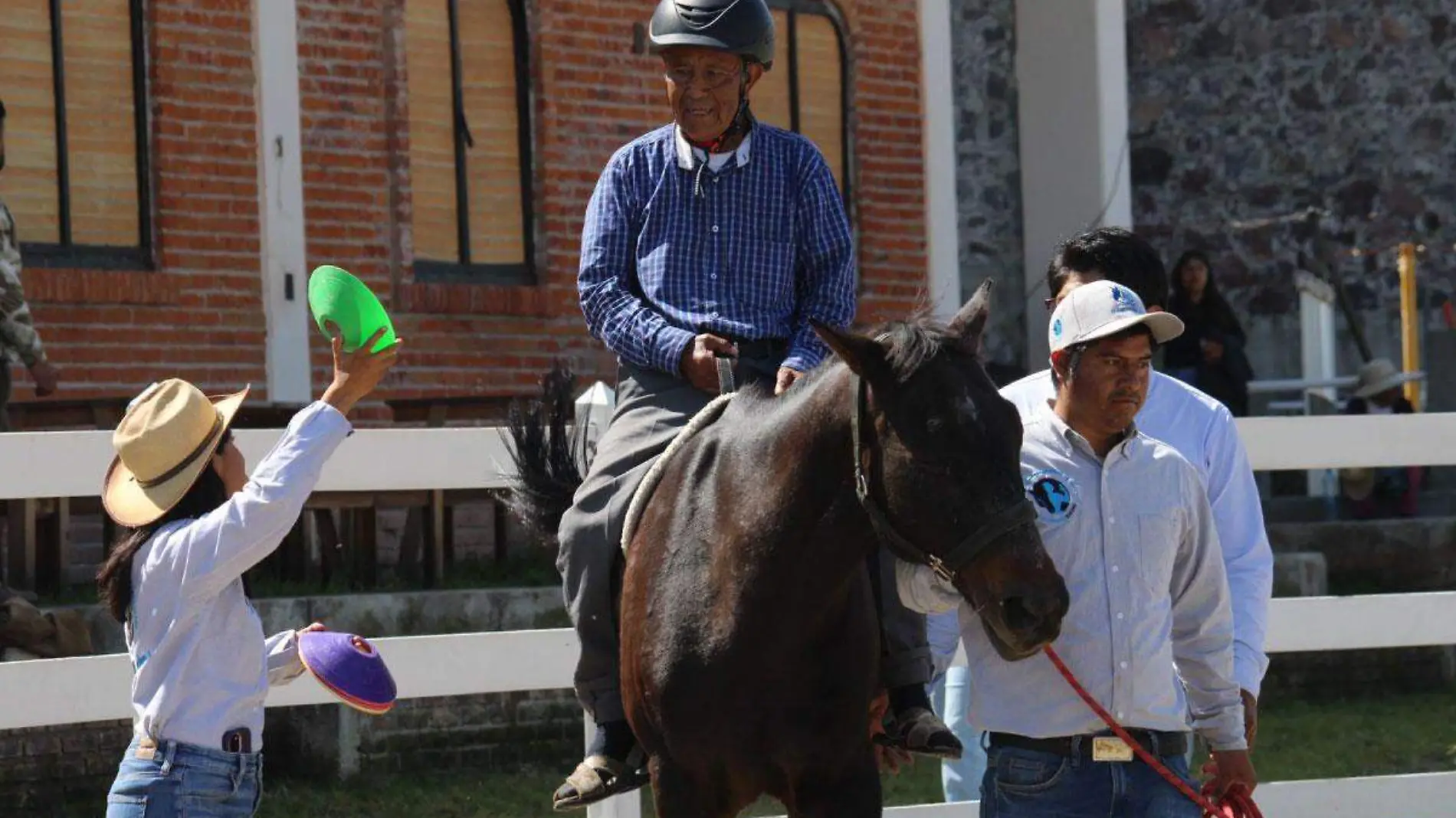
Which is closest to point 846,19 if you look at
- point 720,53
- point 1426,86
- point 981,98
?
point 981,98

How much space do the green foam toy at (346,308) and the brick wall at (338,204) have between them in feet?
22.3

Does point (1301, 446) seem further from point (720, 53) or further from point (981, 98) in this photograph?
point (981, 98)

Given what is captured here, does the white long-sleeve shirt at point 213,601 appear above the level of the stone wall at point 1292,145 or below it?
below

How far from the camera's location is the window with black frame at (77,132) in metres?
11.1

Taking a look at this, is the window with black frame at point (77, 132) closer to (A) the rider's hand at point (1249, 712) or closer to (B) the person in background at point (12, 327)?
(B) the person in background at point (12, 327)

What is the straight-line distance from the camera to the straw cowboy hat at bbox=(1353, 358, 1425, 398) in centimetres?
1482

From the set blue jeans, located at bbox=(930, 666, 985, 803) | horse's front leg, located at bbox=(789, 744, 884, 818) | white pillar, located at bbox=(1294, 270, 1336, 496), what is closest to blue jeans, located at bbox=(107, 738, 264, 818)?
horse's front leg, located at bbox=(789, 744, 884, 818)

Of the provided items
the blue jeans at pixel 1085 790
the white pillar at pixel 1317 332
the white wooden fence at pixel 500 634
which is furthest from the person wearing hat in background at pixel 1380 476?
the blue jeans at pixel 1085 790

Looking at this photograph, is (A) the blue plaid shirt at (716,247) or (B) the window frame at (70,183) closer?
(A) the blue plaid shirt at (716,247)

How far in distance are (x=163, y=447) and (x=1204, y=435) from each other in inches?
92.5

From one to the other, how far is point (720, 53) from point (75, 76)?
6.69 m

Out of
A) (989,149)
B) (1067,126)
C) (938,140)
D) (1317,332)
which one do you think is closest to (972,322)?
(938,140)

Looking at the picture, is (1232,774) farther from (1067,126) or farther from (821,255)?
(1067,126)

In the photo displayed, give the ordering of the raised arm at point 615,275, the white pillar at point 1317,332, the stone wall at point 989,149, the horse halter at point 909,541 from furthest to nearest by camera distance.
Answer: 1. the stone wall at point 989,149
2. the white pillar at point 1317,332
3. the raised arm at point 615,275
4. the horse halter at point 909,541
